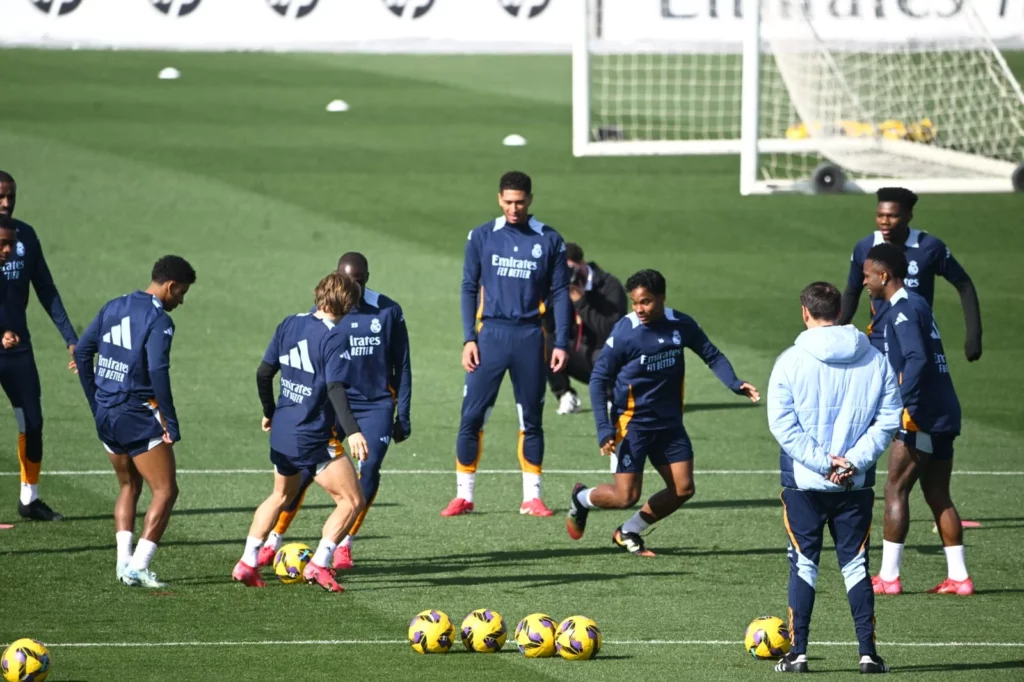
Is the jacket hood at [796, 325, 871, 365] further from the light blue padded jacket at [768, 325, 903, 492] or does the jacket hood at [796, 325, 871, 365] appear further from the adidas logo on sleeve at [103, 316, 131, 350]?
the adidas logo on sleeve at [103, 316, 131, 350]

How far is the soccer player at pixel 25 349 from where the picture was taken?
38.2 ft

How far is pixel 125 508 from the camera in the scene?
10156 mm

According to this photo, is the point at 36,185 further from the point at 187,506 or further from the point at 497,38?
the point at 187,506

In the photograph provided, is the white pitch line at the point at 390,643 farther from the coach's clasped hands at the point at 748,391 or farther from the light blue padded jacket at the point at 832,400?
the coach's clasped hands at the point at 748,391

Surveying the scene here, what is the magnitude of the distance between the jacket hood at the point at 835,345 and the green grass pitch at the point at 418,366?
5.18ft

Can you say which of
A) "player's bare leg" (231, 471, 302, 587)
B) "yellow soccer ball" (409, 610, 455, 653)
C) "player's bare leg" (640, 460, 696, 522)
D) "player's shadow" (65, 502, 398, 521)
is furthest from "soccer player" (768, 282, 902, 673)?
"player's shadow" (65, 502, 398, 521)

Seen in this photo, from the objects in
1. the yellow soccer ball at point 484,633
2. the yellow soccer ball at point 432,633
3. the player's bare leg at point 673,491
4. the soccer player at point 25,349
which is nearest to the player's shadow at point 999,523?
the player's bare leg at point 673,491

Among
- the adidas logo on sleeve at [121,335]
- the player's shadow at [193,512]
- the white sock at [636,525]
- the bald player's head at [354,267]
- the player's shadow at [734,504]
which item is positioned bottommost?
the player's shadow at [734,504]

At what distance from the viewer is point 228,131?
1095 inches

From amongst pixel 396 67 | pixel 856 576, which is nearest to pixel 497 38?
pixel 396 67

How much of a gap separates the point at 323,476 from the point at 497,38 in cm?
1838

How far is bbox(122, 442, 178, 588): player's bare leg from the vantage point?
9891 mm

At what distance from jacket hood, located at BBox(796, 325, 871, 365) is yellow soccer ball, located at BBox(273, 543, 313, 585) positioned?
3.67m

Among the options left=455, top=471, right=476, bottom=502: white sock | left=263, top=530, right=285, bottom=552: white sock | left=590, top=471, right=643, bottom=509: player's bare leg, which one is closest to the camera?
left=263, top=530, right=285, bottom=552: white sock
